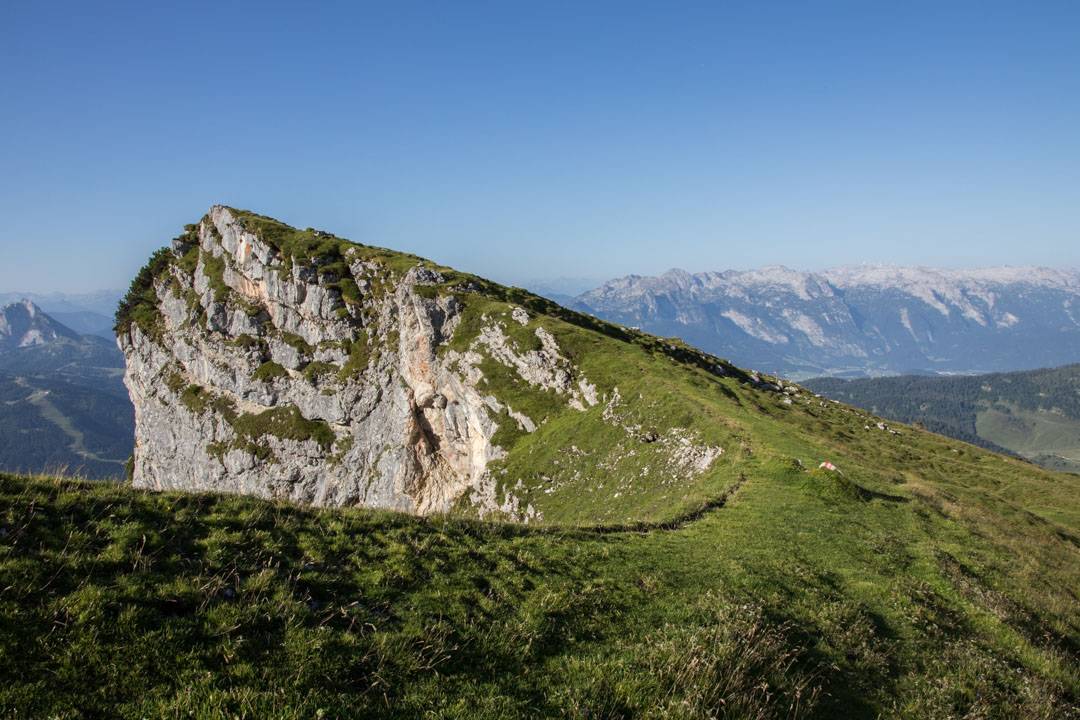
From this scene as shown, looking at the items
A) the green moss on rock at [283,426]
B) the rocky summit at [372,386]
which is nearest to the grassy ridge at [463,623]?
the rocky summit at [372,386]

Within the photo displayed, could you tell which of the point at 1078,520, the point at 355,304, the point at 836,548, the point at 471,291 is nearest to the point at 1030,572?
the point at 836,548

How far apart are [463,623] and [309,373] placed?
83127 mm

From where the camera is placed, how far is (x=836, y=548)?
→ 22.2 m

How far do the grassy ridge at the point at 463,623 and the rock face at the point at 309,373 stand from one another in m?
40.9

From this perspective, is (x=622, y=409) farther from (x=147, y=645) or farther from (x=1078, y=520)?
(x=147, y=645)

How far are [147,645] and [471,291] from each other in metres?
72.5

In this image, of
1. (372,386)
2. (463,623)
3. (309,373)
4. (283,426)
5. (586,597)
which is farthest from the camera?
(283,426)

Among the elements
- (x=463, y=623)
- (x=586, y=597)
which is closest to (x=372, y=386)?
(x=586, y=597)

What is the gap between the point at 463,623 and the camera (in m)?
11.6

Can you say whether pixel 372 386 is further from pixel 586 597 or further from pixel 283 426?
pixel 586 597

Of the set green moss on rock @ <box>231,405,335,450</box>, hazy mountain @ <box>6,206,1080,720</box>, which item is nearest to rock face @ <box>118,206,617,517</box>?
green moss on rock @ <box>231,405,335,450</box>

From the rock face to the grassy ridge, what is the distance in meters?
40.9

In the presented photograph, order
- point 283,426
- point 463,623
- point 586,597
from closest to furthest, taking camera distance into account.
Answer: point 463,623 < point 586,597 < point 283,426

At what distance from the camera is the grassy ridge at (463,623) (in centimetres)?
852
